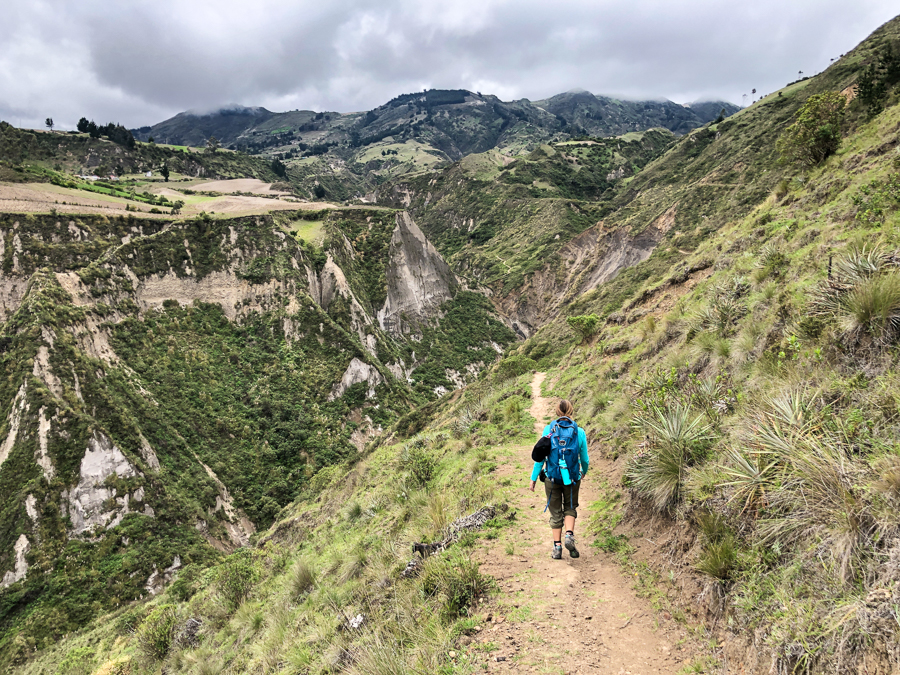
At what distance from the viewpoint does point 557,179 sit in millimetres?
122500

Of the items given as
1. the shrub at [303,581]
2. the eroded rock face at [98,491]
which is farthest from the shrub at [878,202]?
the eroded rock face at [98,491]

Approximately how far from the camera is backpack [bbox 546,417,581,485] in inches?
218

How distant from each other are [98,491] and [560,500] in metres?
A: 34.8

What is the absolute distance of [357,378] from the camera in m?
48.1

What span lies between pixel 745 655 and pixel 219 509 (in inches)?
1518

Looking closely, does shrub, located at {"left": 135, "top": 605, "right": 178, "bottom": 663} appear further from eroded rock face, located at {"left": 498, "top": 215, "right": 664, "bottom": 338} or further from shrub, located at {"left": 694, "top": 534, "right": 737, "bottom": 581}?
eroded rock face, located at {"left": 498, "top": 215, "right": 664, "bottom": 338}

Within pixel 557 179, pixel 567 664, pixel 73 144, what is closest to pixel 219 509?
pixel 567 664

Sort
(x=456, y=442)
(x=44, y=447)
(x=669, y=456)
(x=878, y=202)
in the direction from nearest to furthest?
(x=669, y=456) < (x=878, y=202) < (x=456, y=442) < (x=44, y=447)

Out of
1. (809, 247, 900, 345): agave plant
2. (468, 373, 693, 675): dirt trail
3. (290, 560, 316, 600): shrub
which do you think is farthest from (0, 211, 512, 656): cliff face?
(809, 247, 900, 345): agave plant

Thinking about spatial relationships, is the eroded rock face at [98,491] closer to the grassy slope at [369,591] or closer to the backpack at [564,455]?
the grassy slope at [369,591]

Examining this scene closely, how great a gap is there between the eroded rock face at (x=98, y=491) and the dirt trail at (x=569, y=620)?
109ft

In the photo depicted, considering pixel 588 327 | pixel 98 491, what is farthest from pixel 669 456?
pixel 98 491

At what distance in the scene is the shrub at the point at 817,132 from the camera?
582 inches

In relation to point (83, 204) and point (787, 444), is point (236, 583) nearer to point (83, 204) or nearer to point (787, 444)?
point (787, 444)
